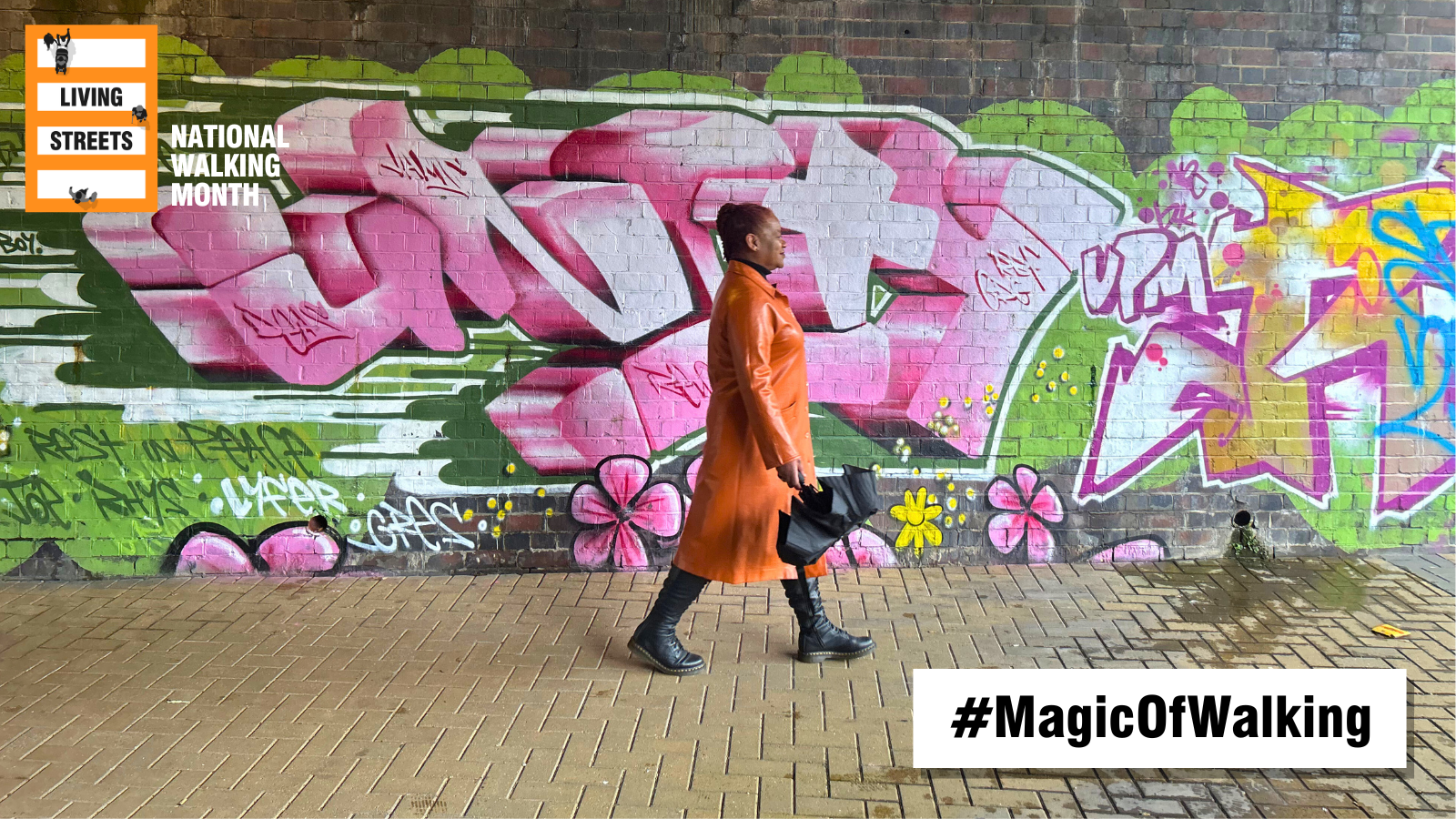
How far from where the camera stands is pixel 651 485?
6.10 metres

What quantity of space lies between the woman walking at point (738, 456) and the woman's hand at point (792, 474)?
0.31ft

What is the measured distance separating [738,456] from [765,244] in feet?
2.94

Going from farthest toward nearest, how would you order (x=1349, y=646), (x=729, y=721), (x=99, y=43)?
(x=99, y=43) < (x=1349, y=646) < (x=729, y=721)

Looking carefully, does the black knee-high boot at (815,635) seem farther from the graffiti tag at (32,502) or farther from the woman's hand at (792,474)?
the graffiti tag at (32,502)

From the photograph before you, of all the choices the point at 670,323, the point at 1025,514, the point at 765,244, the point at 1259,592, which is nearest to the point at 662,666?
the point at 765,244

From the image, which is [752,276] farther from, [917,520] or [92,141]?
[92,141]

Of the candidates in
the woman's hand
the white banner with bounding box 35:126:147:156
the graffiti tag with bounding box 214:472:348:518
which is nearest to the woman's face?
the woman's hand

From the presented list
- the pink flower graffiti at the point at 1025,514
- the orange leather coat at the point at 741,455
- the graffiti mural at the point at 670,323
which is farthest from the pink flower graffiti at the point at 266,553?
the pink flower graffiti at the point at 1025,514

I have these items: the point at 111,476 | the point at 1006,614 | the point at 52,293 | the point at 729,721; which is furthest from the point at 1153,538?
the point at 52,293

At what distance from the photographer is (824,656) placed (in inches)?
182

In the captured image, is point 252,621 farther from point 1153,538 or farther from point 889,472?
point 1153,538

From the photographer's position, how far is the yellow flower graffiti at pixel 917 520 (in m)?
6.21

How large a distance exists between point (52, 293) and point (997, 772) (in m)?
5.46

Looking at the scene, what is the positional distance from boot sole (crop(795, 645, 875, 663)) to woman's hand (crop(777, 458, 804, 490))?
848 millimetres
